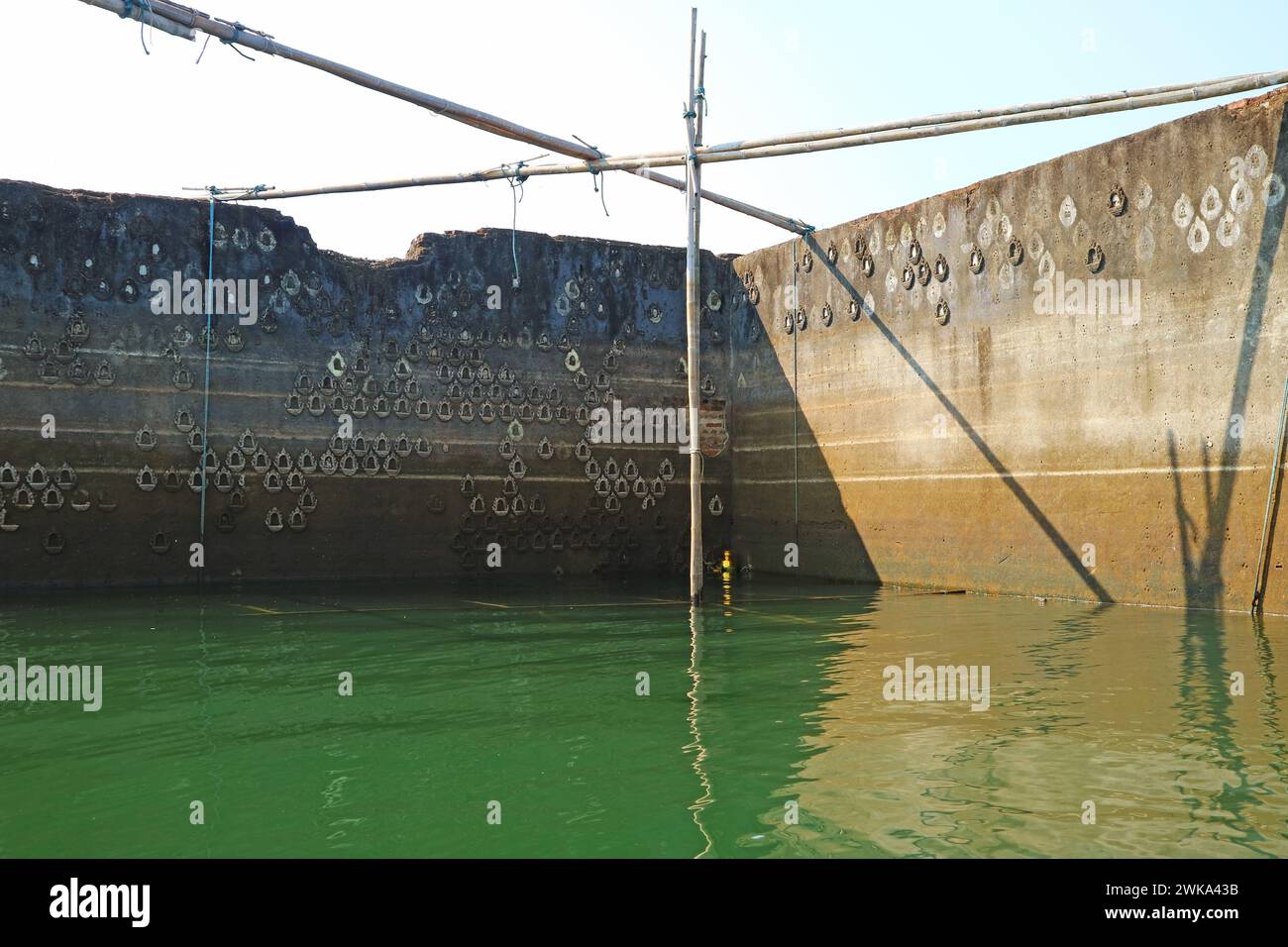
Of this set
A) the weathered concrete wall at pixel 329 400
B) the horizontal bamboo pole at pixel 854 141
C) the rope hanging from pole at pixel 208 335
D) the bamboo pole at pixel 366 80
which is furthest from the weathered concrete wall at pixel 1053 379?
the rope hanging from pole at pixel 208 335

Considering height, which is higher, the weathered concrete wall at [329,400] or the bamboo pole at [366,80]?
the bamboo pole at [366,80]

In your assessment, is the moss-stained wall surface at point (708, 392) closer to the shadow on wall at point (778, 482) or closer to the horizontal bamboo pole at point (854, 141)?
the shadow on wall at point (778, 482)

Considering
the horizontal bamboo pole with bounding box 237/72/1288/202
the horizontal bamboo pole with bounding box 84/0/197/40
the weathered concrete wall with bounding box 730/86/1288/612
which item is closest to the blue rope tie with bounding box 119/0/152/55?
the horizontal bamboo pole with bounding box 84/0/197/40

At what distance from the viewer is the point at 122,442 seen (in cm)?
1703

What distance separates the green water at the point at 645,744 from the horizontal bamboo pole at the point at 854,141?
532 centimetres

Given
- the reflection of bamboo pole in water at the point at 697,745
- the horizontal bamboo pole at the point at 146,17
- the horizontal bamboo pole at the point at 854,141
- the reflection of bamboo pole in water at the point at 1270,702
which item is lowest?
the reflection of bamboo pole in water at the point at 697,745

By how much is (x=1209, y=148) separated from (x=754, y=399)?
9.04m

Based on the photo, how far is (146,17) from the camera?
1153 centimetres

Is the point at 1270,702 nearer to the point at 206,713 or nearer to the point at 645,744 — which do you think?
the point at 645,744

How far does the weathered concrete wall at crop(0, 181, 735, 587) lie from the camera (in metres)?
16.7

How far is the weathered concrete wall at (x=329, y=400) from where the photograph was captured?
16.7m

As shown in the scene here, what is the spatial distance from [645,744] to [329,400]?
43.8 ft

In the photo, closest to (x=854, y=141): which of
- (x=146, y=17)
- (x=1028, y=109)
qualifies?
(x=1028, y=109)
